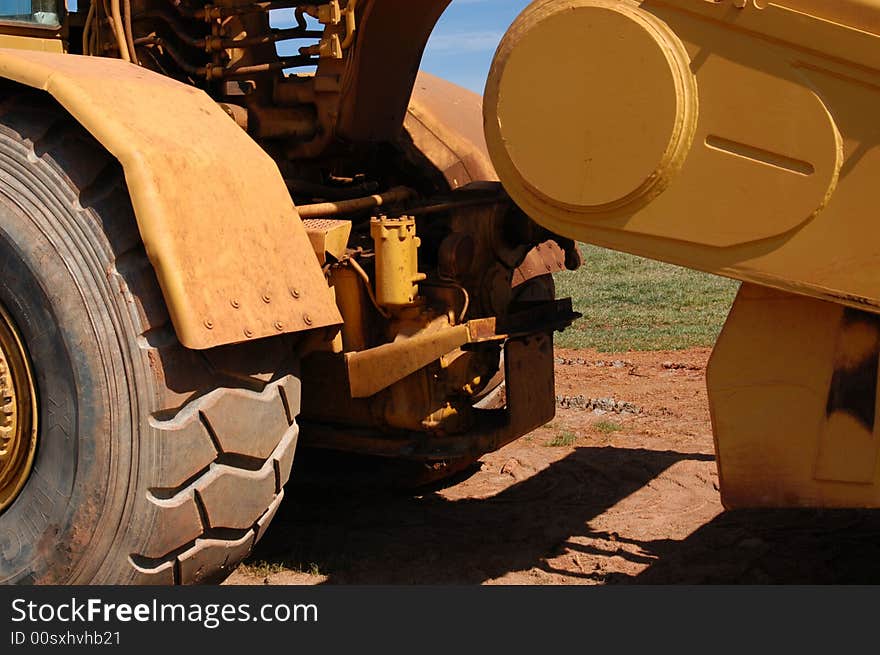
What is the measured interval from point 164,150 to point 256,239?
13.0 inches

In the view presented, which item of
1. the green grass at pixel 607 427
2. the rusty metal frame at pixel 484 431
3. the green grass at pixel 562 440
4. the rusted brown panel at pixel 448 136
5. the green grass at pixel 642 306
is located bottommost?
the green grass at pixel 642 306

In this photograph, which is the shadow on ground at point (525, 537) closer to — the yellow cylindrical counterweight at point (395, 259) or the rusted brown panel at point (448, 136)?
the yellow cylindrical counterweight at point (395, 259)

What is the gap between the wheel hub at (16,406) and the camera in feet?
A: 9.86

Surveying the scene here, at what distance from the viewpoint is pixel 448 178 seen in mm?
4418

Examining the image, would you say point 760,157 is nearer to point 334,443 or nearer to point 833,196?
point 833,196

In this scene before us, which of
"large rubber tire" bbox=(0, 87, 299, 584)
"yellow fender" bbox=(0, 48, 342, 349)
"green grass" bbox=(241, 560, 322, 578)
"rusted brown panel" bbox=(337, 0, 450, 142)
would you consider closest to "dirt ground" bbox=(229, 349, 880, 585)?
"green grass" bbox=(241, 560, 322, 578)

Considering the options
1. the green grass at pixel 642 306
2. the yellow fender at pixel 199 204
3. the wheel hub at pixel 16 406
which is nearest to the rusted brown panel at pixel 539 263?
the yellow fender at pixel 199 204

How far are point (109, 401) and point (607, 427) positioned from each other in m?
3.58

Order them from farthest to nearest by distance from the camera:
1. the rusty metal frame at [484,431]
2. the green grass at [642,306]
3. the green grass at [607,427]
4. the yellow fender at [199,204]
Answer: the green grass at [642,306] → the green grass at [607,427] → the rusty metal frame at [484,431] → the yellow fender at [199,204]

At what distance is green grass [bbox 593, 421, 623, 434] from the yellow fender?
3066mm

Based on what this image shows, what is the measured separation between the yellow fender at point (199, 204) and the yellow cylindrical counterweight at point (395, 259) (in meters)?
0.37

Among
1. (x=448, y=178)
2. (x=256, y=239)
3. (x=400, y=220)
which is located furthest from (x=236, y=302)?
(x=448, y=178)

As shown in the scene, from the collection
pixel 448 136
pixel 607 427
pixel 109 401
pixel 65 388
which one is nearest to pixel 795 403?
pixel 109 401

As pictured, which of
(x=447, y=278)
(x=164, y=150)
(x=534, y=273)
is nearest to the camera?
(x=164, y=150)
